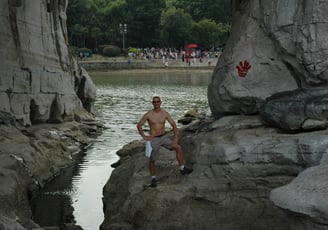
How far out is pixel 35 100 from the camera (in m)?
20.2

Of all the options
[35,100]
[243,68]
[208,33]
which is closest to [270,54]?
[243,68]

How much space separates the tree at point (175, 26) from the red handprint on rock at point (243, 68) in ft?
178

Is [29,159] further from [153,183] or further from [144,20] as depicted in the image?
[144,20]

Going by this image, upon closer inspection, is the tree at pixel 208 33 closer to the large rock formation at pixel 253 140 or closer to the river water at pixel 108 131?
the river water at pixel 108 131

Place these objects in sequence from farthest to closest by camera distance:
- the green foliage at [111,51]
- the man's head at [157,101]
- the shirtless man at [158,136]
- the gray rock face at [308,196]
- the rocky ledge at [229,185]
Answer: the green foliage at [111,51], the shirtless man at [158,136], the man's head at [157,101], the rocky ledge at [229,185], the gray rock face at [308,196]

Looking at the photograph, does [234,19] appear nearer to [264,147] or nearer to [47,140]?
[264,147]

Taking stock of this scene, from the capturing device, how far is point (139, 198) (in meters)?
10.8

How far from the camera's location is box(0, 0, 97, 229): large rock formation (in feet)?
47.4

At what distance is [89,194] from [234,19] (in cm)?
564

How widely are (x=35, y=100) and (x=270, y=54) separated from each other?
34.6 ft

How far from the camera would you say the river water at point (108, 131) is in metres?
13.1

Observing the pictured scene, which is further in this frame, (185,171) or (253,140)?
(185,171)

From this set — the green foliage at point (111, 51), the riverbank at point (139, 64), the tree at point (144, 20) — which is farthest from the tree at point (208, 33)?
the green foliage at point (111, 51)

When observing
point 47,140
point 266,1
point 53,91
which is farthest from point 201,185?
point 53,91
